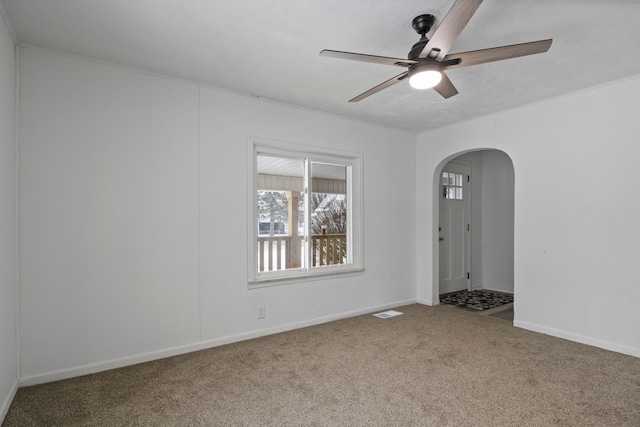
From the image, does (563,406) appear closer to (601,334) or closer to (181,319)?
(601,334)

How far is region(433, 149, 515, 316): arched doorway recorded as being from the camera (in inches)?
218

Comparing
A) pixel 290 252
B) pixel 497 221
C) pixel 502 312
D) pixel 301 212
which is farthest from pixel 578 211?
pixel 290 252

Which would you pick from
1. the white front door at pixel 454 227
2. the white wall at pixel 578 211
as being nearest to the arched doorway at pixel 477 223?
the white front door at pixel 454 227

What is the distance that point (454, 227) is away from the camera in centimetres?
564

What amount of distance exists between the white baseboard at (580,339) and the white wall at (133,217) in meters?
2.37

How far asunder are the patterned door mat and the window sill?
5.36ft

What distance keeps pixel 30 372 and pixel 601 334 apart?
15.7 feet

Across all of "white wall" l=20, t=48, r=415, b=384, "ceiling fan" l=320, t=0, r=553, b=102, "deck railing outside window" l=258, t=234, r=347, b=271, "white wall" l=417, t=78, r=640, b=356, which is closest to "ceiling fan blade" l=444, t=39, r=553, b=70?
"ceiling fan" l=320, t=0, r=553, b=102

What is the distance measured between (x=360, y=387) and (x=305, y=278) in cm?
159

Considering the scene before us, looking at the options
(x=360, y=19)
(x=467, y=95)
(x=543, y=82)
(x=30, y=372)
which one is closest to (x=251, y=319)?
(x=30, y=372)

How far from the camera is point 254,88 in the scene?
3.41 m

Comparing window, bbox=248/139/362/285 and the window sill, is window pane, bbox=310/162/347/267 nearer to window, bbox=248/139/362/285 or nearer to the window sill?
window, bbox=248/139/362/285

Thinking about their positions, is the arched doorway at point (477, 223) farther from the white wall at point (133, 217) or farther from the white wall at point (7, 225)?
the white wall at point (7, 225)

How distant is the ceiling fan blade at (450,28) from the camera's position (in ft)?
5.27
